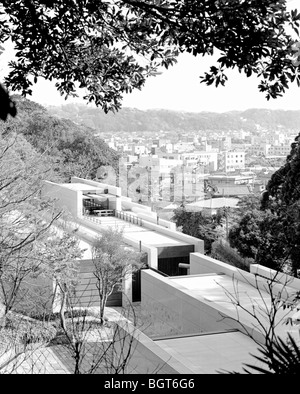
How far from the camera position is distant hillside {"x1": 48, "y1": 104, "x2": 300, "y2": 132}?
1752 cm

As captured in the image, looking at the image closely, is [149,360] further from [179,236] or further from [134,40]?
[179,236]

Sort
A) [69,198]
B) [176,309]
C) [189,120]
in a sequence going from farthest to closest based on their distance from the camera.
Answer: [189,120], [69,198], [176,309]

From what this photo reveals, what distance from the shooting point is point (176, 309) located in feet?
22.8

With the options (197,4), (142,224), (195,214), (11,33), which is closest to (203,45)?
(197,4)

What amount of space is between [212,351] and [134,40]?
3255 millimetres

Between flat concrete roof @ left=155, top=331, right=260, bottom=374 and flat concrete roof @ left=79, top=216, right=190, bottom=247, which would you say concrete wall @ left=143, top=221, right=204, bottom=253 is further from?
flat concrete roof @ left=155, top=331, right=260, bottom=374

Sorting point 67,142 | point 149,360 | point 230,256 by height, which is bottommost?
point 230,256

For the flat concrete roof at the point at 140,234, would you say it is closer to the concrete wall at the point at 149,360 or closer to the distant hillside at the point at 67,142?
the distant hillside at the point at 67,142

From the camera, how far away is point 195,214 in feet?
57.5

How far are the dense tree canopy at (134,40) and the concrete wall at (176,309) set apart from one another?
12.6 ft

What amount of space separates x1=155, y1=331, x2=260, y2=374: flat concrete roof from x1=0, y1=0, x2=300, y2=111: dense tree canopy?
8.38 ft

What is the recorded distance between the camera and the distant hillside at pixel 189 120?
17516mm

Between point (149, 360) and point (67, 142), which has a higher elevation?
point (67, 142)

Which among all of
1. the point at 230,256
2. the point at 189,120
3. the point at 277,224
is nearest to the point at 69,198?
the point at 230,256
